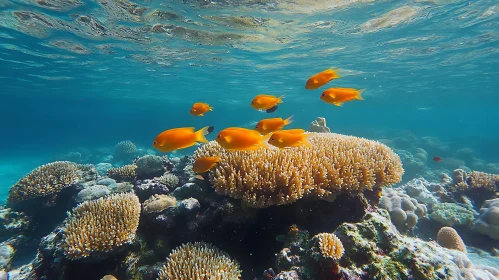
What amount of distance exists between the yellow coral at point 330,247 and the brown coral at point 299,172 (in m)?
0.71

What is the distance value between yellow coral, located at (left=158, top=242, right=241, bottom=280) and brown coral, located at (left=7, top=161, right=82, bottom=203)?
20.1 ft

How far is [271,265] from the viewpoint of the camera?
13.1 ft

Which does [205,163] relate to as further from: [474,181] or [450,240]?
[474,181]

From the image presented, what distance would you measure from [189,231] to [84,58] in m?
26.5

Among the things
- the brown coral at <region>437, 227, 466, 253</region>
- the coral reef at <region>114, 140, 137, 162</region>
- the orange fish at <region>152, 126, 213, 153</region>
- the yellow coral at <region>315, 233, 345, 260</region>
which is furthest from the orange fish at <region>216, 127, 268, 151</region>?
the coral reef at <region>114, 140, 137, 162</region>

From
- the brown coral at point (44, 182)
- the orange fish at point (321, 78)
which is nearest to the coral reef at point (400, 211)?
the orange fish at point (321, 78)

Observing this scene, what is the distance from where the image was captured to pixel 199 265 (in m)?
3.42

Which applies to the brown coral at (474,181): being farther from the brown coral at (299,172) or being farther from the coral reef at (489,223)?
the brown coral at (299,172)

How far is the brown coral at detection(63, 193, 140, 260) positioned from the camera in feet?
12.9

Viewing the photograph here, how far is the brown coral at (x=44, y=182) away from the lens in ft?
24.9

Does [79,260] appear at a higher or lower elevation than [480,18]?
lower

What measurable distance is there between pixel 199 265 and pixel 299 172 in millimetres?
1979

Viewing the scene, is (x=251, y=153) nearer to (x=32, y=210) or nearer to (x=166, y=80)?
(x=32, y=210)

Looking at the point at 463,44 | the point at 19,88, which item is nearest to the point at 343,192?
the point at 463,44
